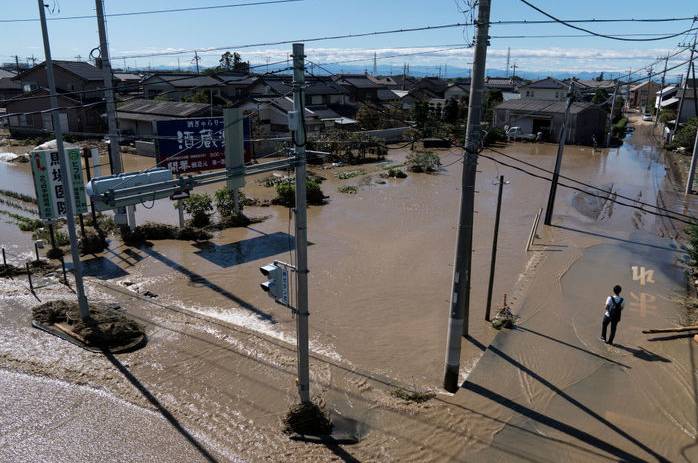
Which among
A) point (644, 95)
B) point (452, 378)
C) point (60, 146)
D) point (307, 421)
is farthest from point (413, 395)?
point (644, 95)

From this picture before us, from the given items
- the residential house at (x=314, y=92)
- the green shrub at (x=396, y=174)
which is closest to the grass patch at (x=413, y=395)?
the green shrub at (x=396, y=174)

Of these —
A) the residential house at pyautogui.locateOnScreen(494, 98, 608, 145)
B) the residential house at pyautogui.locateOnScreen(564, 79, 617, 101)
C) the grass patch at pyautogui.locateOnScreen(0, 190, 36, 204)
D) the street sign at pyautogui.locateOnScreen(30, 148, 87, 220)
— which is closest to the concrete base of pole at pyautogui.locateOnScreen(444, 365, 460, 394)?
the street sign at pyautogui.locateOnScreen(30, 148, 87, 220)

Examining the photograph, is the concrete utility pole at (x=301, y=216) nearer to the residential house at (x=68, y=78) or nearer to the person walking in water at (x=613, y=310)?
the person walking in water at (x=613, y=310)

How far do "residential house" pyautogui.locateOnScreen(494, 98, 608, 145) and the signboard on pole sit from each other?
32.3m

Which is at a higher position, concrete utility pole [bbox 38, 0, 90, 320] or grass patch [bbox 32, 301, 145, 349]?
concrete utility pole [bbox 38, 0, 90, 320]

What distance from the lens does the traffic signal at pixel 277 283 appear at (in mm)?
8203

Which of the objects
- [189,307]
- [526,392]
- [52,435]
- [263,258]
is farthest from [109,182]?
[526,392]

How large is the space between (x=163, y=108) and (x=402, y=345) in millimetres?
34832

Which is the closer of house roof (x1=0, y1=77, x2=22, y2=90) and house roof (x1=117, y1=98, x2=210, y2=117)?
house roof (x1=117, y1=98, x2=210, y2=117)

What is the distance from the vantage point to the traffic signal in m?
8.20

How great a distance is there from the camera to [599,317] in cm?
1273

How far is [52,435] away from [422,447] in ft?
19.8

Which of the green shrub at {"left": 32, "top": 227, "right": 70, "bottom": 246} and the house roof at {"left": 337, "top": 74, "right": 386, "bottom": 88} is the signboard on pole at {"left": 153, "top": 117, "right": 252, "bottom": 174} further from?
the house roof at {"left": 337, "top": 74, "right": 386, "bottom": 88}

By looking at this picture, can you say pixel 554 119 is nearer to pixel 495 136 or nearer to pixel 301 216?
pixel 495 136
